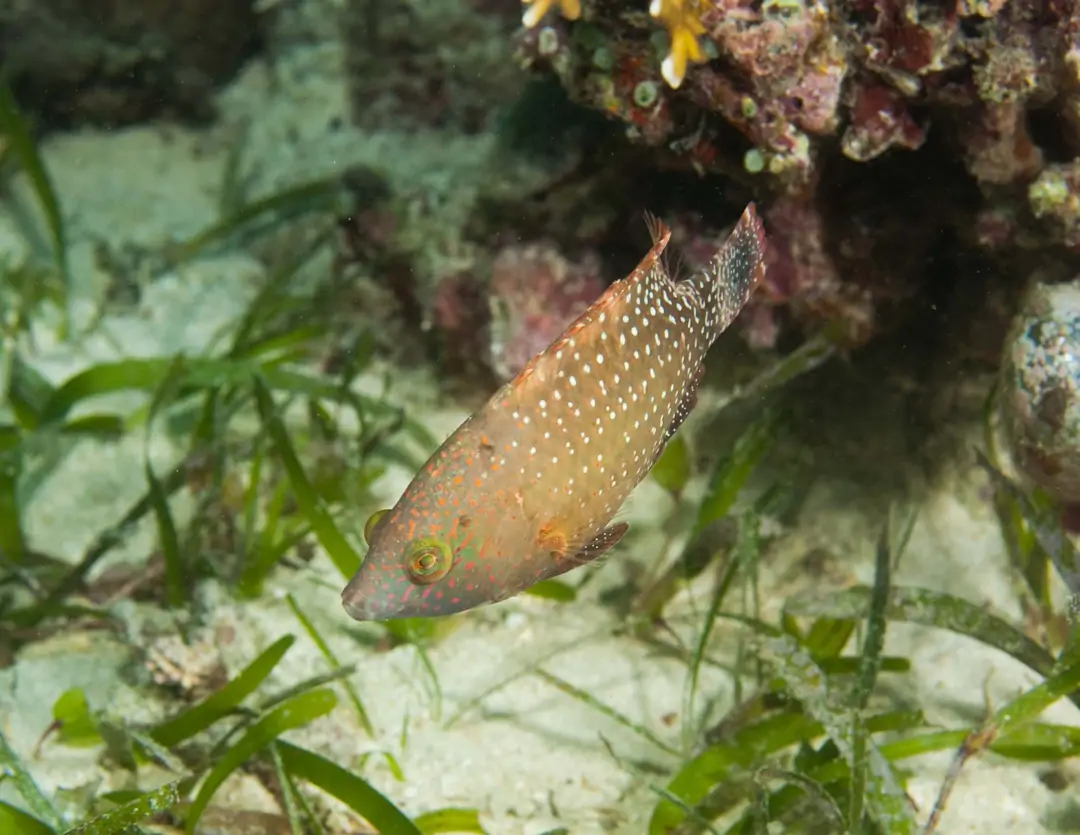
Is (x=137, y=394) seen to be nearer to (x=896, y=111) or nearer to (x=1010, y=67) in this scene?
(x=896, y=111)

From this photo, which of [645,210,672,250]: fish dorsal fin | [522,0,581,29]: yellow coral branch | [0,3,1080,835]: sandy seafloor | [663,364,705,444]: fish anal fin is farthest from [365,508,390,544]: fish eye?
[522,0,581,29]: yellow coral branch

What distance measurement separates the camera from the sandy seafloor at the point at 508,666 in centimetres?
373

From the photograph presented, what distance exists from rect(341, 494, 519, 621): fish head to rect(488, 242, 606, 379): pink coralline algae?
2.43m

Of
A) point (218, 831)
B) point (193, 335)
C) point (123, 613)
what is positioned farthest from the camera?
point (193, 335)

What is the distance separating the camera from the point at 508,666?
4.35 metres

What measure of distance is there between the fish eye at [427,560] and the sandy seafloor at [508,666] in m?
1.50

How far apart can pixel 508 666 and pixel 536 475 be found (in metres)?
1.88

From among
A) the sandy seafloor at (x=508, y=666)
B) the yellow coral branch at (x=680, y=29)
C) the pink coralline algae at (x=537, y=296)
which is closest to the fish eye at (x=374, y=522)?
the sandy seafloor at (x=508, y=666)

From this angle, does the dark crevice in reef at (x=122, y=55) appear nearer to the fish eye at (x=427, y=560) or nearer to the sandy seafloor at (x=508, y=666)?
the sandy seafloor at (x=508, y=666)

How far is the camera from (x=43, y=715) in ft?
13.0

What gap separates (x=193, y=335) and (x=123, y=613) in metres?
2.70

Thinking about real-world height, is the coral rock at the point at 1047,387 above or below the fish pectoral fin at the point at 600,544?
above

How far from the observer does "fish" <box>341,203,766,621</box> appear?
2.75 m

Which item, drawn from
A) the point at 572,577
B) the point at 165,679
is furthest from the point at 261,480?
the point at 572,577
